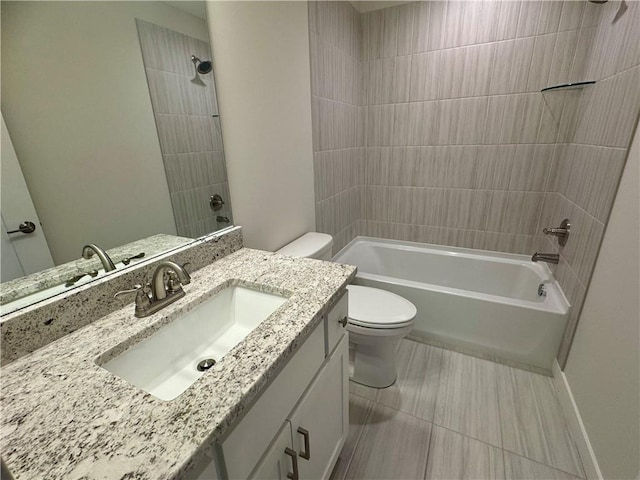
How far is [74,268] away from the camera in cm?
80

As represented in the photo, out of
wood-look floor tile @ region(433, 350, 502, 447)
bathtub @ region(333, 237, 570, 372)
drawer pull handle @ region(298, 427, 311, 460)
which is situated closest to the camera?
drawer pull handle @ region(298, 427, 311, 460)

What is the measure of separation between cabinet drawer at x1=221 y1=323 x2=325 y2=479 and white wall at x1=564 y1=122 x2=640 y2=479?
1064mm

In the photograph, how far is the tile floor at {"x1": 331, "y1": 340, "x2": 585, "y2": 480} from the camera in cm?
124

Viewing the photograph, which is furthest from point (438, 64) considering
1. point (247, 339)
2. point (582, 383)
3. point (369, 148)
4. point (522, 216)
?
point (247, 339)

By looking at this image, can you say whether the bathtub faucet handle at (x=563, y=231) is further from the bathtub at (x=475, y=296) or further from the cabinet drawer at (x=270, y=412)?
the cabinet drawer at (x=270, y=412)

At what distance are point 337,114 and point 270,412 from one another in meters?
1.86

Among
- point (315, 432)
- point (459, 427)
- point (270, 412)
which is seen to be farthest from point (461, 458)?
point (270, 412)

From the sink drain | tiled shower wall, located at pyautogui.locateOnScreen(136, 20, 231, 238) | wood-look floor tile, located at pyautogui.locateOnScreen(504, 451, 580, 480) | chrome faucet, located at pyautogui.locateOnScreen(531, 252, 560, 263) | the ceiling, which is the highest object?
the ceiling

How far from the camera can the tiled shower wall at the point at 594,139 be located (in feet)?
4.11

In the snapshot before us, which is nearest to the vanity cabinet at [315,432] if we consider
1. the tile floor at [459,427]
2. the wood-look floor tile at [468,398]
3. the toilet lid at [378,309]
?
the tile floor at [459,427]

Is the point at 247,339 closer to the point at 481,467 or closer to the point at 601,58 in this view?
the point at 481,467

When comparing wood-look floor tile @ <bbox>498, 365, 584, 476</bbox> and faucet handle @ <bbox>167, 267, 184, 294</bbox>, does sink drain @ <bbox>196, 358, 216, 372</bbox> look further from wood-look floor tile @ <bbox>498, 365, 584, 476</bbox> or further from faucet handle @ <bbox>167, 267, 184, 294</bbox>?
wood-look floor tile @ <bbox>498, 365, 584, 476</bbox>

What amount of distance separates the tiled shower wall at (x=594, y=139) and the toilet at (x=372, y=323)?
884 millimetres

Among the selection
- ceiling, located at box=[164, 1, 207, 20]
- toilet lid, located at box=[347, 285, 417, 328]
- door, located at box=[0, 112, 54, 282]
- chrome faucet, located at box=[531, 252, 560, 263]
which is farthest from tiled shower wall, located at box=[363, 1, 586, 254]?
door, located at box=[0, 112, 54, 282]
